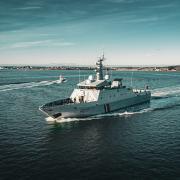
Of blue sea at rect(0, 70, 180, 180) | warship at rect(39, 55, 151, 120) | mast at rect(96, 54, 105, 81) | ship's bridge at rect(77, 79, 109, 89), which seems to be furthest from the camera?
mast at rect(96, 54, 105, 81)

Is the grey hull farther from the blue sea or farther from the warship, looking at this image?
the blue sea

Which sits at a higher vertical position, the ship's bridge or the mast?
the mast

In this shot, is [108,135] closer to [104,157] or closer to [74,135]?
[74,135]

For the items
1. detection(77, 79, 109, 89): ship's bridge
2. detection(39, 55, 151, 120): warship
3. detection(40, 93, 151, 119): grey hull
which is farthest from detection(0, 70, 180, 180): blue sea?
detection(77, 79, 109, 89): ship's bridge

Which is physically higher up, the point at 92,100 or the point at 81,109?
the point at 92,100

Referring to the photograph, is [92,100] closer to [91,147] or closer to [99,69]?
[99,69]

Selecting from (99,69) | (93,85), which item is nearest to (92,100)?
(93,85)

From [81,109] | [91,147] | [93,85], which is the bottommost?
[91,147]

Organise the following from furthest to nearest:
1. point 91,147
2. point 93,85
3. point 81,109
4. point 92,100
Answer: point 93,85 → point 92,100 → point 81,109 → point 91,147

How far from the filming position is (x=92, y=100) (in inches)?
2233

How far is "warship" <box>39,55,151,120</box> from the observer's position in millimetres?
51812

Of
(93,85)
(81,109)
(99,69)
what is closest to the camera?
(81,109)

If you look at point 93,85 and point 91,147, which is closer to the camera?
point 91,147

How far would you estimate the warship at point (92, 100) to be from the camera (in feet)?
170
